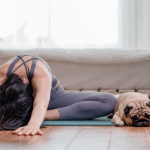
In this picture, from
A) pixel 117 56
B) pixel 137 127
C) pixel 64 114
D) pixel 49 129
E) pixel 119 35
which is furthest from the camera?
pixel 119 35

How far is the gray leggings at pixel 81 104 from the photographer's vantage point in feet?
5.74

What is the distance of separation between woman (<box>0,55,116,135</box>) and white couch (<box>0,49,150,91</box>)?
608mm

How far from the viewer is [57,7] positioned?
4020 millimetres

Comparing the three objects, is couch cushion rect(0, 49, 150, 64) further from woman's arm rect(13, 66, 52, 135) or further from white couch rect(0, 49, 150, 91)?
woman's arm rect(13, 66, 52, 135)

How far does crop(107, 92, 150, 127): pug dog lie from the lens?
158 centimetres

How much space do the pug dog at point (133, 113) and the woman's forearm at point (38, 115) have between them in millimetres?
498

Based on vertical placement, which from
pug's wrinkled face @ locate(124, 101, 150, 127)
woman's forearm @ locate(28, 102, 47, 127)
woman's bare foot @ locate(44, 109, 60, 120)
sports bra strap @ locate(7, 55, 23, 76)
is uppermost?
sports bra strap @ locate(7, 55, 23, 76)

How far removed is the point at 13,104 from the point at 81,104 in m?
0.54

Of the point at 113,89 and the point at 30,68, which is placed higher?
the point at 30,68

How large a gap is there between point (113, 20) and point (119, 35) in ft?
0.86

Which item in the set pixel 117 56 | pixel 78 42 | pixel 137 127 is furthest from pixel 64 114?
pixel 78 42

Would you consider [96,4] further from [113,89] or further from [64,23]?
[113,89]

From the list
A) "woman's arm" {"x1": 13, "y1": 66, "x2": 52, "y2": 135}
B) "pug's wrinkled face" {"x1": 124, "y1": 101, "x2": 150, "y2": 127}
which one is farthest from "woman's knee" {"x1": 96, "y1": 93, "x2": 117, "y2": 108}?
"woman's arm" {"x1": 13, "y1": 66, "x2": 52, "y2": 135}

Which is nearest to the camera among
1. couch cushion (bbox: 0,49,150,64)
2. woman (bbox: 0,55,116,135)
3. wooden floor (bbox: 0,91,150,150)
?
wooden floor (bbox: 0,91,150,150)
